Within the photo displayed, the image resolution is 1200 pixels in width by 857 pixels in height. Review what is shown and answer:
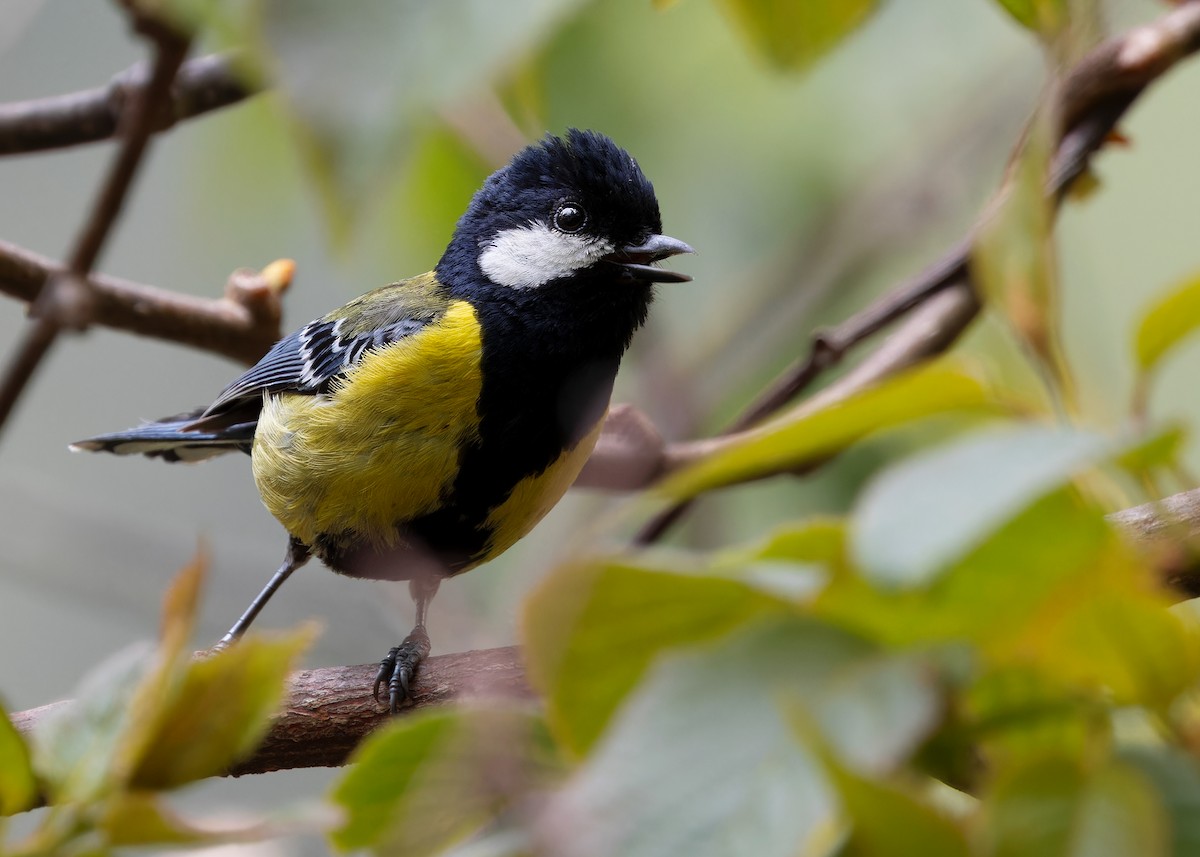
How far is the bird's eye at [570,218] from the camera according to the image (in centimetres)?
191

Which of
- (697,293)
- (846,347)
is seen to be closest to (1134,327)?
(846,347)

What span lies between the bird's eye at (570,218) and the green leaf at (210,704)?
1.49 meters

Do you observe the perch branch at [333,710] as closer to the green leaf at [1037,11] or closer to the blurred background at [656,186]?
the blurred background at [656,186]

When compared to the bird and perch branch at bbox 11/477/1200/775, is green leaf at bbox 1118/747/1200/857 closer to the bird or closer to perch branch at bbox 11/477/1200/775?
perch branch at bbox 11/477/1200/775

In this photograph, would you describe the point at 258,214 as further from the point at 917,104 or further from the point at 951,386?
the point at 951,386

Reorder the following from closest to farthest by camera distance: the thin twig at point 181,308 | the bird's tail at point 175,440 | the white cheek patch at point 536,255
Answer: the thin twig at point 181,308 < the white cheek patch at point 536,255 < the bird's tail at point 175,440

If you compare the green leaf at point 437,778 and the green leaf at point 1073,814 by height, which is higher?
the green leaf at point 1073,814

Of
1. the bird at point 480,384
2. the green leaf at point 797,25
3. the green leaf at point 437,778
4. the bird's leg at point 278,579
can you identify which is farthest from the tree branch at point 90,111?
the green leaf at point 437,778

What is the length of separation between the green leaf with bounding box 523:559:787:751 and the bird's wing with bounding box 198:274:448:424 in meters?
1.51

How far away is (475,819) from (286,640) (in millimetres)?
121

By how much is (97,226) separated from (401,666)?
88cm

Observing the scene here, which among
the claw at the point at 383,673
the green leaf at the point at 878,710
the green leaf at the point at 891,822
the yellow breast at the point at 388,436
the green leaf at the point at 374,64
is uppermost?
the green leaf at the point at 374,64

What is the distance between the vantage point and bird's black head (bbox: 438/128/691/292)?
1850 mm

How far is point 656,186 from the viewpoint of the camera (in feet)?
6.90
